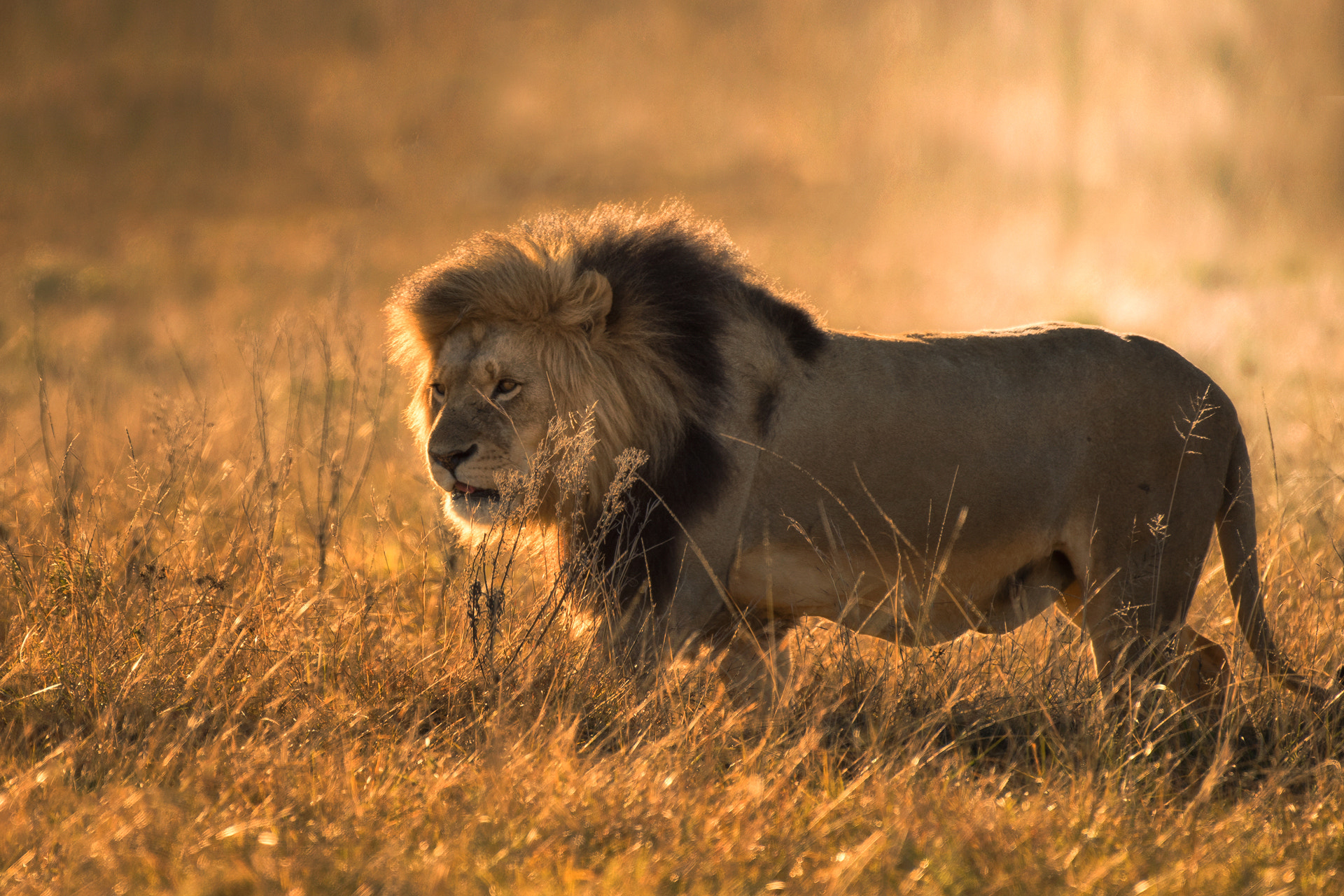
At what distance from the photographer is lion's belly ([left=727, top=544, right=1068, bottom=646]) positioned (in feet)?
12.7

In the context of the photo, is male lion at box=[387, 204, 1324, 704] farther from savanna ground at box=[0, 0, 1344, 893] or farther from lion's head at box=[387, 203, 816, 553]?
savanna ground at box=[0, 0, 1344, 893]

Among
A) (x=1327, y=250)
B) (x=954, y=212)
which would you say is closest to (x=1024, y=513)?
(x=1327, y=250)

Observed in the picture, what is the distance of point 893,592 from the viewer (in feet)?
13.1

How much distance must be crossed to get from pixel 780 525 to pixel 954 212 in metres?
28.9

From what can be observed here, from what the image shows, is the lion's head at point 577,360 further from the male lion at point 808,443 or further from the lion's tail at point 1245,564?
the lion's tail at point 1245,564

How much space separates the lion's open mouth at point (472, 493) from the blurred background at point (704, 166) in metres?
2.41

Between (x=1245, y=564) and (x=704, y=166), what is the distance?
48.1 meters

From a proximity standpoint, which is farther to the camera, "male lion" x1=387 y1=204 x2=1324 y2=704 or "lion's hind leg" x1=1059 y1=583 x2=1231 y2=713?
"lion's hind leg" x1=1059 y1=583 x2=1231 y2=713

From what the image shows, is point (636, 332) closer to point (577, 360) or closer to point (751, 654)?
point (577, 360)

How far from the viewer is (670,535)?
3799mm

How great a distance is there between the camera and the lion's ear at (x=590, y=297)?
3758mm

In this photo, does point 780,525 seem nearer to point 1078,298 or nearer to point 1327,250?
point 1078,298

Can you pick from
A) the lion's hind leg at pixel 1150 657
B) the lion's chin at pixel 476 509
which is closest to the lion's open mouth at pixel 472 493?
the lion's chin at pixel 476 509

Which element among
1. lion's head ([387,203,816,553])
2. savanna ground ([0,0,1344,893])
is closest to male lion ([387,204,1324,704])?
lion's head ([387,203,816,553])
